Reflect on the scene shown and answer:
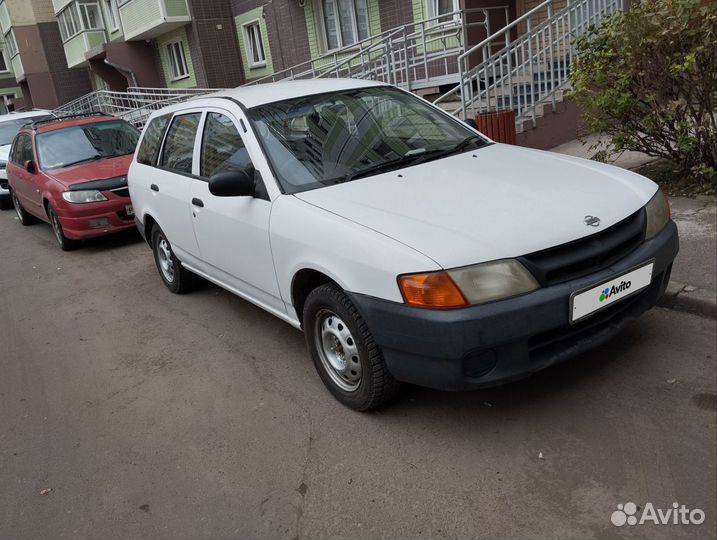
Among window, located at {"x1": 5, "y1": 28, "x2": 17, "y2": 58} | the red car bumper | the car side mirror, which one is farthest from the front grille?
window, located at {"x1": 5, "y1": 28, "x2": 17, "y2": 58}

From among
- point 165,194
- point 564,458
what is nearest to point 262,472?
point 564,458

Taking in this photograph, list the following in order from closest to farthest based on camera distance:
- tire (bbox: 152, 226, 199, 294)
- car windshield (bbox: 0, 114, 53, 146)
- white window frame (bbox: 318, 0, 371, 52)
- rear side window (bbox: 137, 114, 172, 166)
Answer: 1. rear side window (bbox: 137, 114, 172, 166)
2. tire (bbox: 152, 226, 199, 294)
3. car windshield (bbox: 0, 114, 53, 146)
4. white window frame (bbox: 318, 0, 371, 52)

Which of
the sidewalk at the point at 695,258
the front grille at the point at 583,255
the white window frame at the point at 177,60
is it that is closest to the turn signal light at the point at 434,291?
the front grille at the point at 583,255

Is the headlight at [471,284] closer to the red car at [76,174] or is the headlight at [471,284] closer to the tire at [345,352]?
the tire at [345,352]

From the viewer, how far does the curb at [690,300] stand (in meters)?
4.05

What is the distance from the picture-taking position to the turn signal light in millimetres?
2881

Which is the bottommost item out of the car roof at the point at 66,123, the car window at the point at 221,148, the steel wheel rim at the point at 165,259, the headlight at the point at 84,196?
the steel wheel rim at the point at 165,259

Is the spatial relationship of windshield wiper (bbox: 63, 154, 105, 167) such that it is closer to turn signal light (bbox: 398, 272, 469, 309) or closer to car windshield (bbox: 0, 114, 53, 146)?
car windshield (bbox: 0, 114, 53, 146)

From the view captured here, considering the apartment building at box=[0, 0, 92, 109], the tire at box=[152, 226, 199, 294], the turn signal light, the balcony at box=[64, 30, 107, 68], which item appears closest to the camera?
the turn signal light

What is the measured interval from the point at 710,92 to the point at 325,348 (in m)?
4.35

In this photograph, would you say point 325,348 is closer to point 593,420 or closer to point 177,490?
point 177,490

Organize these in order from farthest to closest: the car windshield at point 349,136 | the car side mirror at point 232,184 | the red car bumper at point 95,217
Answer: the red car bumper at point 95,217
the car windshield at point 349,136
the car side mirror at point 232,184

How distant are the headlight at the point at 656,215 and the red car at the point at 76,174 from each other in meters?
6.63

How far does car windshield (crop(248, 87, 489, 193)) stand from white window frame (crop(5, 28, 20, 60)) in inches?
1548
